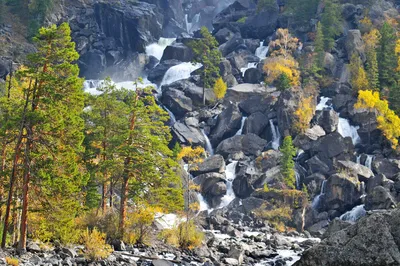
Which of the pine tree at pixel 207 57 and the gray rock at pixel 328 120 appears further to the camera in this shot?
the pine tree at pixel 207 57

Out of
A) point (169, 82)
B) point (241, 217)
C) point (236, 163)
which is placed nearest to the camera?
point (241, 217)

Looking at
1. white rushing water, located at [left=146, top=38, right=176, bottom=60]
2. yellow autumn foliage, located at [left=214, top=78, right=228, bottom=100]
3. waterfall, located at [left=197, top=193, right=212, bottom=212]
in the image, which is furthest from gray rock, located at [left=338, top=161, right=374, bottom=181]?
white rushing water, located at [left=146, top=38, right=176, bottom=60]

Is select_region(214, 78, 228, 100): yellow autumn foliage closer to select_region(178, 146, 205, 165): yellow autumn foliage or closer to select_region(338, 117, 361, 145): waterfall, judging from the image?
select_region(178, 146, 205, 165): yellow autumn foliage

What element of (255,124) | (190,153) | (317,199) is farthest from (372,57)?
(190,153)

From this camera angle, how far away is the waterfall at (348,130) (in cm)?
7019

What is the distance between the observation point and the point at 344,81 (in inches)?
3206

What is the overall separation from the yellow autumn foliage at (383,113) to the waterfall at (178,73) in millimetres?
35530

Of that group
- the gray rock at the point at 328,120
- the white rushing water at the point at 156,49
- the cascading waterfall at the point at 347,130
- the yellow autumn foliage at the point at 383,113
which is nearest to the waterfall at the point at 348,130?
the cascading waterfall at the point at 347,130

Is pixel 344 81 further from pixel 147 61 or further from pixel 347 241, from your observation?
pixel 347 241

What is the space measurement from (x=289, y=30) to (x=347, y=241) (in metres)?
91.8

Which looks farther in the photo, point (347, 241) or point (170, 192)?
point (170, 192)

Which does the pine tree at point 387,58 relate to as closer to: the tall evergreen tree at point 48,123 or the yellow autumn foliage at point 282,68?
the yellow autumn foliage at point 282,68

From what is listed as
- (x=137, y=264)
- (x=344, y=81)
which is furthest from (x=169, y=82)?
(x=137, y=264)

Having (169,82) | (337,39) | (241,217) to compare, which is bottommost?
(241,217)
